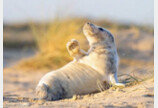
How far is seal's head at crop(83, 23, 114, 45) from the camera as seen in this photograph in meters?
4.34

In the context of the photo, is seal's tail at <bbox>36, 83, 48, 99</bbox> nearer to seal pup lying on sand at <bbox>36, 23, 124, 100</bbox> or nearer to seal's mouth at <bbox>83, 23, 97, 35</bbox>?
seal pup lying on sand at <bbox>36, 23, 124, 100</bbox>

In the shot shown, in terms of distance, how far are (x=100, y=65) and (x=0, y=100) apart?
1.50m

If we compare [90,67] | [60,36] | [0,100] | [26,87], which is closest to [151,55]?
[60,36]

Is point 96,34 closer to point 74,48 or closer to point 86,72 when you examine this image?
point 74,48

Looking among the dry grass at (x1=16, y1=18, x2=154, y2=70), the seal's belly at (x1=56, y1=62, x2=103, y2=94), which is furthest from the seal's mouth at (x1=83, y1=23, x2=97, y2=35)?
the dry grass at (x1=16, y1=18, x2=154, y2=70)

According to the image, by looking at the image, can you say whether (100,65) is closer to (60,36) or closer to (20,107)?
(20,107)

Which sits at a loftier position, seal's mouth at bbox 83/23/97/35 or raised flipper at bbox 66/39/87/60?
seal's mouth at bbox 83/23/97/35

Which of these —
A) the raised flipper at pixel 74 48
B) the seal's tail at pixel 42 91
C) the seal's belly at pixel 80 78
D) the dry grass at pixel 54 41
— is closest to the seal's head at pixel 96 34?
the raised flipper at pixel 74 48

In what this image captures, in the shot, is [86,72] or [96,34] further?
[96,34]

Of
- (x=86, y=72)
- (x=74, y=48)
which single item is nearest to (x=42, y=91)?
(x=86, y=72)

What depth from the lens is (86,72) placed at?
14.1 feet

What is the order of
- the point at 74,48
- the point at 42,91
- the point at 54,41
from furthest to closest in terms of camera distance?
the point at 54,41
the point at 74,48
the point at 42,91

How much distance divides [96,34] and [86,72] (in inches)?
23.6

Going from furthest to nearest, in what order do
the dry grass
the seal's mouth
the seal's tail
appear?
the dry grass
the seal's mouth
the seal's tail
